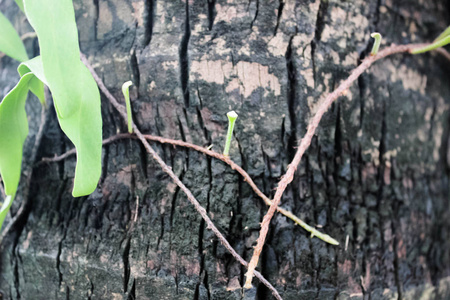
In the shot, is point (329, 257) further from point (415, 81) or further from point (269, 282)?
point (415, 81)

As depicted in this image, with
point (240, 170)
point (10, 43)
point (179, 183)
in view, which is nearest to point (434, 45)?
point (240, 170)

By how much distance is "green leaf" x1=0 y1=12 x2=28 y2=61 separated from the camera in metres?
0.75

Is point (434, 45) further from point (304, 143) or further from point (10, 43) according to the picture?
point (10, 43)

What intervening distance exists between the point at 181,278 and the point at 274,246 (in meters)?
0.19

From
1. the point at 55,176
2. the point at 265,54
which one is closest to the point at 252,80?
the point at 265,54

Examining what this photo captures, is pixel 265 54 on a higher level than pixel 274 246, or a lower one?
higher

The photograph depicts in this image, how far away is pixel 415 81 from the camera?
883 mm

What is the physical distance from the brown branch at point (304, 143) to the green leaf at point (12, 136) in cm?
50

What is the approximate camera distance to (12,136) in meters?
0.72

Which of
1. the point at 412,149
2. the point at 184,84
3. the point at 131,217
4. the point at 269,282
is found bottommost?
the point at 269,282

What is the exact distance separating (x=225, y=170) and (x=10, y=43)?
0.52 m

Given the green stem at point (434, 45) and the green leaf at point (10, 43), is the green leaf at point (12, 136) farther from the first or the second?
the green stem at point (434, 45)

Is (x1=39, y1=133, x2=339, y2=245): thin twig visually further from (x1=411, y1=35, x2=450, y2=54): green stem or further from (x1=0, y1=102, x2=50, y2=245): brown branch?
(x1=411, y1=35, x2=450, y2=54): green stem

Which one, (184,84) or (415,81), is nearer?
(184,84)
